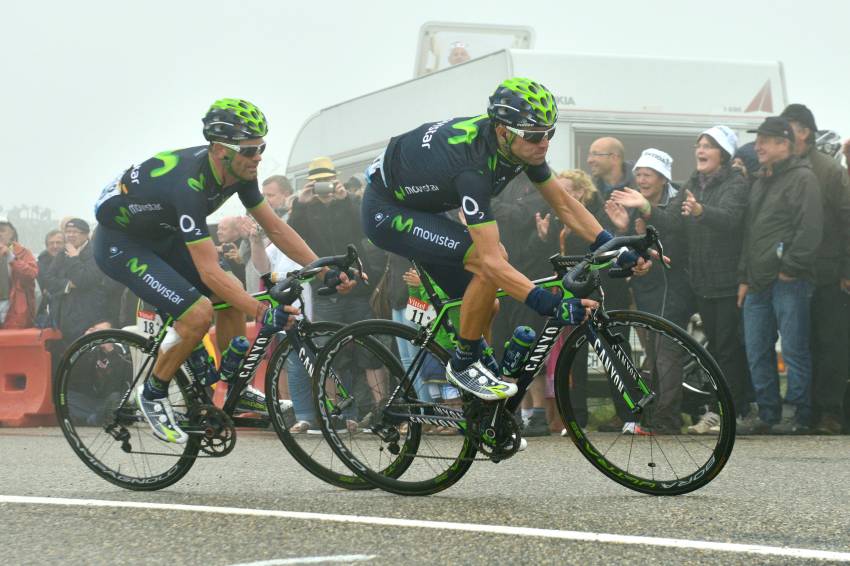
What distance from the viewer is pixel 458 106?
42.9 feet

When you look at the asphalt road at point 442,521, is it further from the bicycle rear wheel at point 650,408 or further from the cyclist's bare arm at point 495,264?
the cyclist's bare arm at point 495,264

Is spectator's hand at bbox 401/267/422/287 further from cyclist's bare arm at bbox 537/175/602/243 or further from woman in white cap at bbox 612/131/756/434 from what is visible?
cyclist's bare arm at bbox 537/175/602/243

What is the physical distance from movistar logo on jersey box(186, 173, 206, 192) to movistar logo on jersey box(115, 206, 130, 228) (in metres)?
0.56

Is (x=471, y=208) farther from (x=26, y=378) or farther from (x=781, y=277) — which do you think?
(x=26, y=378)

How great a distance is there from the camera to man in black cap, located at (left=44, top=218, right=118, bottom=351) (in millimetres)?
13883

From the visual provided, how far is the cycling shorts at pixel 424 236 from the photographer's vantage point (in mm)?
6207

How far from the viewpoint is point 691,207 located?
35.3 feet

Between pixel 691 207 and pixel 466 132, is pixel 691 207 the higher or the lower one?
the lower one

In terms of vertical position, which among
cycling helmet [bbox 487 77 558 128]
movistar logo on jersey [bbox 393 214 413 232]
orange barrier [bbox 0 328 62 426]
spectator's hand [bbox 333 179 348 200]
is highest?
cycling helmet [bbox 487 77 558 128]

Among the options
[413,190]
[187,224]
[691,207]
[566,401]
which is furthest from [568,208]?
[691,207]

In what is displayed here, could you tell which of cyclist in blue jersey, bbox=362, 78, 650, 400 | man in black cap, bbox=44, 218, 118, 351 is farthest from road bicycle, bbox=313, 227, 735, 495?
man in black cap, bbox=44, 218, 118, 351

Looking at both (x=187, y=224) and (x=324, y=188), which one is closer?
(x=187, y=224)

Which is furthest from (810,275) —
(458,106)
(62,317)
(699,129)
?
(62,317)

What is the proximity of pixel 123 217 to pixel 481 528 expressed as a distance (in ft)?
9.43
